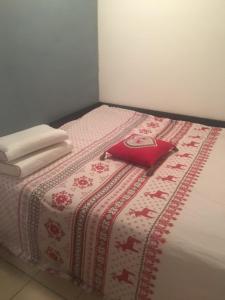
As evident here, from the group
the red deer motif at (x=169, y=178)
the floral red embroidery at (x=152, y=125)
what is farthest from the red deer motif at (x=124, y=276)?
the floral red embroidery at (x=152, y=125)

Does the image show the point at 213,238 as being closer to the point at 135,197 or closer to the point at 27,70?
the point at 135,197

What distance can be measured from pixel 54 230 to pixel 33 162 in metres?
0.40

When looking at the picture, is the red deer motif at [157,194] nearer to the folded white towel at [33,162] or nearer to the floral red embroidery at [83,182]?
the floral red embroidery at [83,182]

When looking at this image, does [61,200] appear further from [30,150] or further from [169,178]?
[169,178]

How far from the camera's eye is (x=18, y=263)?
1.55 meters

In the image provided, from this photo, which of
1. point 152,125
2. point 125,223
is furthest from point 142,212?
point 152,125

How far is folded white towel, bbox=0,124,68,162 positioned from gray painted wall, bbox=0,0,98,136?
1.03ft

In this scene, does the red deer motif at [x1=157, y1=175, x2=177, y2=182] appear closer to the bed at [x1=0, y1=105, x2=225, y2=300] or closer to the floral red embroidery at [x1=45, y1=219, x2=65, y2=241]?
the bed at [x1=0, y1=105, x2=225, y2=300]

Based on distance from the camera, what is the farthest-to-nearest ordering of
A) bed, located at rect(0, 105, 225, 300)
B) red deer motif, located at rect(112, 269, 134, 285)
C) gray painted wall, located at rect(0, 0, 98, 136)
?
gray painted wall, located at rect(0, 0, 98, 136), red deer motif, located at rect(112, 269, 134, 285), bed, located at rect(0, 105, 225, 300)

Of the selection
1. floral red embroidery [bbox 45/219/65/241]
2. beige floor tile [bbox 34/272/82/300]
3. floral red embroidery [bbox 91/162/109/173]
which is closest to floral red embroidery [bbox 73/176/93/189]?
floral red embroidery [bbox 91/162/109/173]

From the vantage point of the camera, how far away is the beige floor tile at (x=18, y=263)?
1.50 meters

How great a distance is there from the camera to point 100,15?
241cm

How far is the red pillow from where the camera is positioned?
1545 mm

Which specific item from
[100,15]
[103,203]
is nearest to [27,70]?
[100,15]
